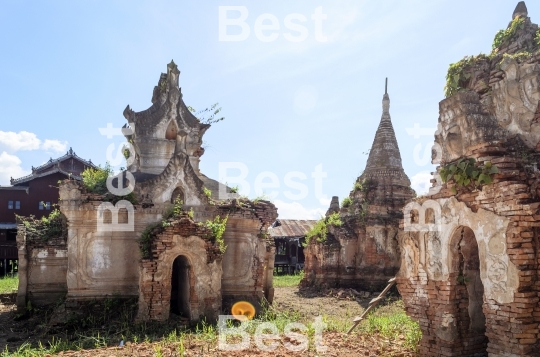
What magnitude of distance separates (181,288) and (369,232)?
417 inches

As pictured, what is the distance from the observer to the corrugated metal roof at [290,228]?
1532 inches

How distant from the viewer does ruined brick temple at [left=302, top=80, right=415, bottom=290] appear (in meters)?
21.8

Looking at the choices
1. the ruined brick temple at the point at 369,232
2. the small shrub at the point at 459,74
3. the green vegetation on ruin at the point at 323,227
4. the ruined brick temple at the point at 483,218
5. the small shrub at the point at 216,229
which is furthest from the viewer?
the green vegetation on ruin at the point at 323,227

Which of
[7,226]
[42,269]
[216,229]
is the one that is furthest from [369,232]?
[7,226]

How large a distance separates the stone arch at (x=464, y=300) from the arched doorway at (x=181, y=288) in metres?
6.82

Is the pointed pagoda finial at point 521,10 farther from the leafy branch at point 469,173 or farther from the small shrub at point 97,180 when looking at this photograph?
the small shrub at point 97,180

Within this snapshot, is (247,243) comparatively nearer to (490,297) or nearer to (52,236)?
(52,236)

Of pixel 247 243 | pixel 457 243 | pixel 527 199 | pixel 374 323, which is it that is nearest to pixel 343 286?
pixel 247 243

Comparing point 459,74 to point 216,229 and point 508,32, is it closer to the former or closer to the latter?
point 508,32

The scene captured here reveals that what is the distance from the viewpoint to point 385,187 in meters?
22.9

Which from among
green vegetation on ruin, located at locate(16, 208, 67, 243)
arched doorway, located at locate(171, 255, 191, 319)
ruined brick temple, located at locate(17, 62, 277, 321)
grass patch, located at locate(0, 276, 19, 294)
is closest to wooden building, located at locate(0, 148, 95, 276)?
grass patch, located at locate(0, 276, 19, 294)

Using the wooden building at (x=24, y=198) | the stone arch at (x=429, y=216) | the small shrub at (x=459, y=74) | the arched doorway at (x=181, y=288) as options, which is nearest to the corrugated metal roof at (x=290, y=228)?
the wooden building at (x=24, y=198)

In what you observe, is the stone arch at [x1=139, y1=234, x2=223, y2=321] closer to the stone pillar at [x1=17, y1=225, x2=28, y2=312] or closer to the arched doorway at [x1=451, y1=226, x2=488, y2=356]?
the stone pillar at [x1=17, y1=225, x2=28, y2=312]

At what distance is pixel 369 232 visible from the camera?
22.0 meters
